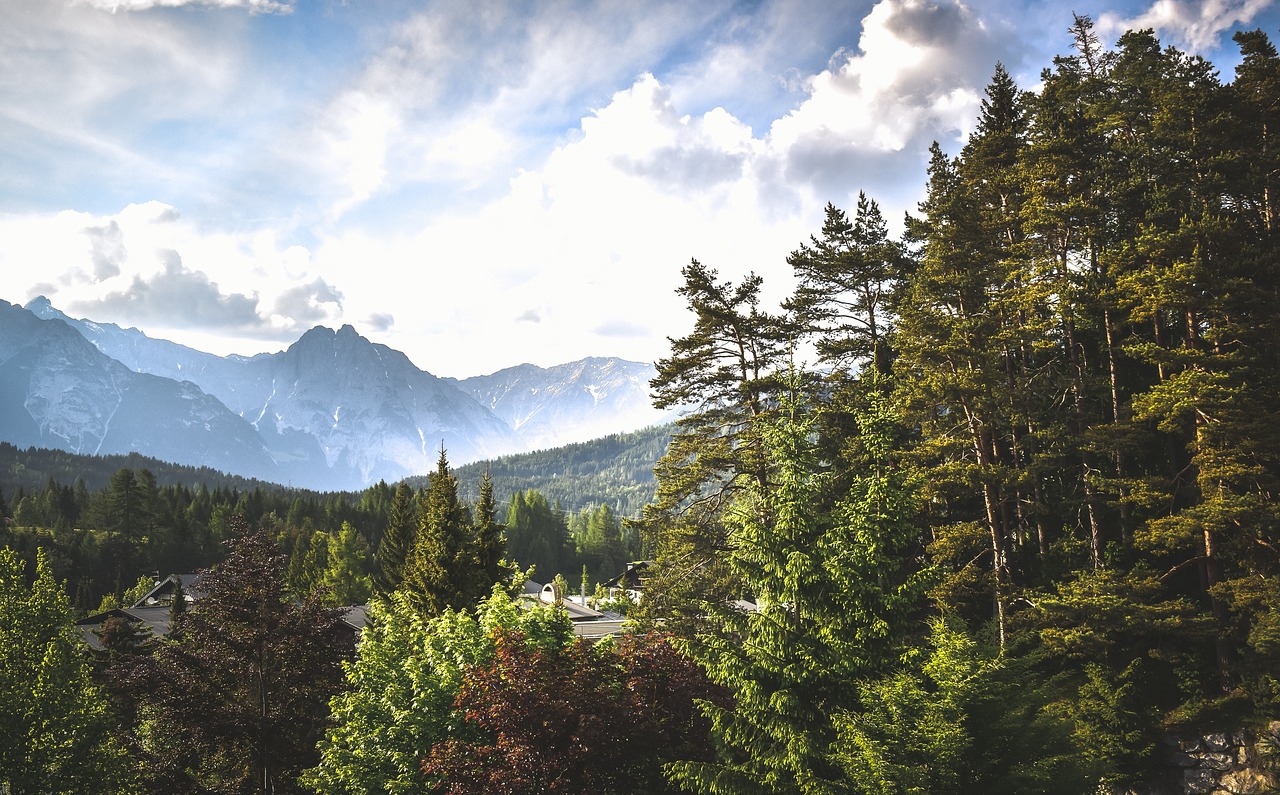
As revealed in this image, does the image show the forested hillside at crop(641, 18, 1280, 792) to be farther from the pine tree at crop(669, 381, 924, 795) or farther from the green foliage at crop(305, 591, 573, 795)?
the green foliage at crop(305, 591, 573, 795)

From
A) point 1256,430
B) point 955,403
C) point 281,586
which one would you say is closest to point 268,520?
point 281,586

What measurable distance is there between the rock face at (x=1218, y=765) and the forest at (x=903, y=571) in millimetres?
257

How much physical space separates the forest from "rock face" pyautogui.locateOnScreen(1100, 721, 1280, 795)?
0.26 m

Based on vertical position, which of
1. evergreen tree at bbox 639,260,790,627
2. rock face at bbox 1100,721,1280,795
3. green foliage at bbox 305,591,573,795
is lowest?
rock face at bbox 1100,721,1280,795

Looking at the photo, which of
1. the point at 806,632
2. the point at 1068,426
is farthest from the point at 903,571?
the point at 806,632

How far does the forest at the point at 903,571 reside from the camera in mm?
10016

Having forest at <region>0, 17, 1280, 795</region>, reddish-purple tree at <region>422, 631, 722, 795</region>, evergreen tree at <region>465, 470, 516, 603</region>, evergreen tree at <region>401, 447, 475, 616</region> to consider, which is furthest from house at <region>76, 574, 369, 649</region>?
reddish-purple tree at <region>422, 631, 722, 795</region>

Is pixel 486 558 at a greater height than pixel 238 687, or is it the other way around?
pixel 486 558

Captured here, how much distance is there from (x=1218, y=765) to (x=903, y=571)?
950 centimetres

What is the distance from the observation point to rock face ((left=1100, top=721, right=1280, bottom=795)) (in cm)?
1647

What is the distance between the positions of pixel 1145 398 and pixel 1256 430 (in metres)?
2.31

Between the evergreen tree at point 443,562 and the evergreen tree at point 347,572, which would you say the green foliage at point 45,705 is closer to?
the evergreen tree at point 443,562

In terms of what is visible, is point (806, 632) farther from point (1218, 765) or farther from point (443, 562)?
point (443, 562)

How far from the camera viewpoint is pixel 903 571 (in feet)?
80.4
